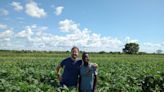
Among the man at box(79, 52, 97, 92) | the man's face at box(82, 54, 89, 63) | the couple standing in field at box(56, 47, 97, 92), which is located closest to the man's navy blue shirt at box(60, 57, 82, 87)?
the couple standing in field at box(56, 47, 97, 92)

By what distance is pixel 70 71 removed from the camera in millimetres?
9133

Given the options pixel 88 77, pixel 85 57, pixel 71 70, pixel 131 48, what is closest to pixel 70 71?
pixel 71 70

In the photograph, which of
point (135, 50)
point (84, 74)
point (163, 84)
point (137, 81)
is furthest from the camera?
point (135, 50)

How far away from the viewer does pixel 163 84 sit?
1506 centimetres

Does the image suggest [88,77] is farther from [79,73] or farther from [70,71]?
[70,71]

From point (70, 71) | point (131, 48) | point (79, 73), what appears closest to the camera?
point (79, 73)

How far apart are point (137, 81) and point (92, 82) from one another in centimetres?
564

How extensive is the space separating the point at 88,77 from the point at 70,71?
2.00ft

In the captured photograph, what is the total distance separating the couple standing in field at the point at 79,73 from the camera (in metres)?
8.63

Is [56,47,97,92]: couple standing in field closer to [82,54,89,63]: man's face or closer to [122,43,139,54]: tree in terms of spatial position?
[82,54,89,63]: man's face

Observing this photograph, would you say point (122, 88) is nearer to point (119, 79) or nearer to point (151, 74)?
point (119, 79)

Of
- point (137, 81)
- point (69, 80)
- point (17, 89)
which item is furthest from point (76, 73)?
point (137, 81)

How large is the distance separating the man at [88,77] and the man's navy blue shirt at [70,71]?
332 mm

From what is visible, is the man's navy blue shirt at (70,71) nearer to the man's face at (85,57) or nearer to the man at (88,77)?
the man at (88,77)
